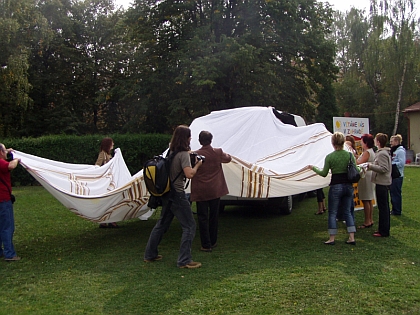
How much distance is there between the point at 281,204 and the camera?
29.5 ft

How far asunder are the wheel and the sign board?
8.20 feet

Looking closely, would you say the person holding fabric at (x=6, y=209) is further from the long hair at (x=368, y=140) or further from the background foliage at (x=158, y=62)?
the background foliage at (x=158, y=62)

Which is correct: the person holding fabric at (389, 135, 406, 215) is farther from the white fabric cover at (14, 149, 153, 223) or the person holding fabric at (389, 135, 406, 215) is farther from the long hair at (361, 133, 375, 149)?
the white fabric cover at (14, 149, 153, 223)

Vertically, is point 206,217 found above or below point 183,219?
below

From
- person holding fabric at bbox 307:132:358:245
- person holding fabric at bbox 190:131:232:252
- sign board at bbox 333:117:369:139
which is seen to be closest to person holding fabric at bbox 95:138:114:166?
person holding fabric at bbox 190:131:232:252

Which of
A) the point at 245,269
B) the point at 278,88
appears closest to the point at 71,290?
the point at 245,269

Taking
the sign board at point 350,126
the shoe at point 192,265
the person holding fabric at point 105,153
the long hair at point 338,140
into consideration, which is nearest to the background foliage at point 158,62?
the sign board at point 350,126

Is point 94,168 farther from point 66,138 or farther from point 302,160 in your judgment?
point 66,138

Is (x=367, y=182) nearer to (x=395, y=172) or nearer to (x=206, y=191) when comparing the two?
(x=395, y=172)

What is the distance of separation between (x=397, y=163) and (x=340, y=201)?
8.75 ft

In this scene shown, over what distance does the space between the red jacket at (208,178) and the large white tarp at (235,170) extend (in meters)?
0.60

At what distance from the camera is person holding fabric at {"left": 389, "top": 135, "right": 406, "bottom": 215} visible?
8.55 metres

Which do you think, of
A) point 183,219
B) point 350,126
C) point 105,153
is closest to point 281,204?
point 350,126

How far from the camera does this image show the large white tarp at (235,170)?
653 cm
